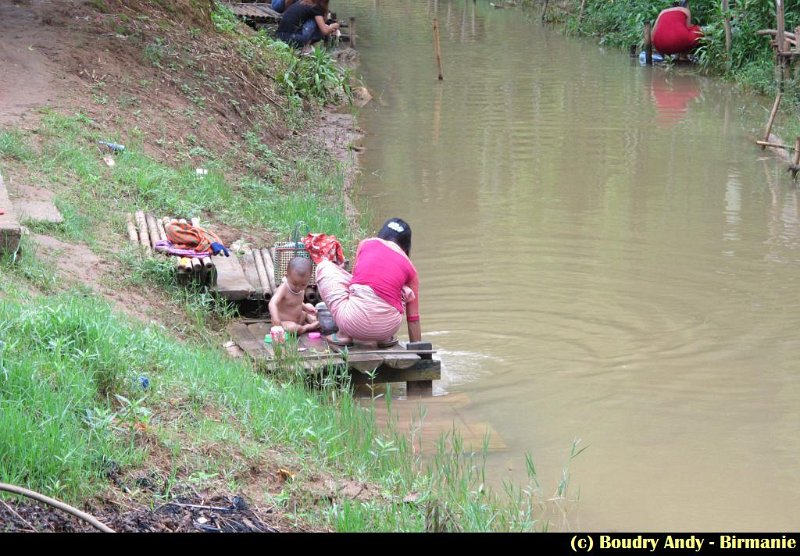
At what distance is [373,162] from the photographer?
1398 centimetres

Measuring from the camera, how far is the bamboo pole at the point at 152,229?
8.12m

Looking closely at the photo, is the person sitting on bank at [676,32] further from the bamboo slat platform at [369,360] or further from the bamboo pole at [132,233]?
the bamboo slat platform at [369,360]

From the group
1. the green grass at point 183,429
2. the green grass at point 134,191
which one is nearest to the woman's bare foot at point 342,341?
the green grass at point 183,429

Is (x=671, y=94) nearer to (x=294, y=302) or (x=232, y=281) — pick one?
(x=232, y=281)

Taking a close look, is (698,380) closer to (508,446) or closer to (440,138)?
(508,446)

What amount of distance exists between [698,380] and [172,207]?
183 inches

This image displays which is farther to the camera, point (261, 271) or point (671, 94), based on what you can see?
point (671, 94)

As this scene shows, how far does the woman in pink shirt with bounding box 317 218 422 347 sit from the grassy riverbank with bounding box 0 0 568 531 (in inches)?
26.2

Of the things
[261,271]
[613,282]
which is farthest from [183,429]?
[613,282]

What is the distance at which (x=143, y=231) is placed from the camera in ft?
27.2

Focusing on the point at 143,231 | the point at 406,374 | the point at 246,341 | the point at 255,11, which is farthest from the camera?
the point at 255,11

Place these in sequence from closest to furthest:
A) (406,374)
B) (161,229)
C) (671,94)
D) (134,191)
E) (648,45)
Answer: (406,374) < (161,229) < (134,191) < (671,94) < (648,45)

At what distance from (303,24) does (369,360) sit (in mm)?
12320
